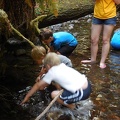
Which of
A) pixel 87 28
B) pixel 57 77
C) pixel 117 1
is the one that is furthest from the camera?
pixel 87 28

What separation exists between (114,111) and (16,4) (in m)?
2.46

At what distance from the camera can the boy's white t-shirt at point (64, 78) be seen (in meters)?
4.09

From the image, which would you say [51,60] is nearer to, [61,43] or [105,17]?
[61,43]

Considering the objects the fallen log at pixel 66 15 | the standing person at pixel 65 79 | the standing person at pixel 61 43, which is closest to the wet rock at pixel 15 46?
the fallen log at pixel 66 15

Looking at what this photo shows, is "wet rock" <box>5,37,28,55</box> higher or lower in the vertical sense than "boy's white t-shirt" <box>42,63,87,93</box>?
lower

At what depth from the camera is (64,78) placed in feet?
13.4

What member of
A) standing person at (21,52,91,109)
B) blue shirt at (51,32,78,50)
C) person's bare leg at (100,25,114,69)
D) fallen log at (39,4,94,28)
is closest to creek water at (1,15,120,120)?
person's bare leg at (100,25,114,69)

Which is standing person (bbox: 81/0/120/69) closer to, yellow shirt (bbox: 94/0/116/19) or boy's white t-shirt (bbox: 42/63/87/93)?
yellow shirt (bbox: 94/0/116/19)

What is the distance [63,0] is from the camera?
27.2 feet

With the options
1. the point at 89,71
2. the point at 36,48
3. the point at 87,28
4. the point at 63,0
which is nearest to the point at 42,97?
the point at 36,48

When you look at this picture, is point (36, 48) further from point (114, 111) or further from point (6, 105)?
point (114, 111)

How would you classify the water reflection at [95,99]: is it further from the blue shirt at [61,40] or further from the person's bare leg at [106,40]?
the blue shirt at [61,40]

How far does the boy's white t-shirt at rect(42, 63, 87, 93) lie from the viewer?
4090mm

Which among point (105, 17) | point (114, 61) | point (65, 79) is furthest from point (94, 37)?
point (65, 79)
